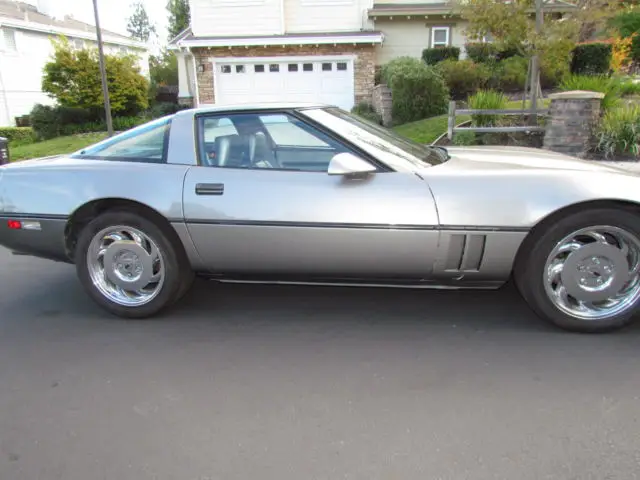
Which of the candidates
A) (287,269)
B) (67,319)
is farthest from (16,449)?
(287,269)

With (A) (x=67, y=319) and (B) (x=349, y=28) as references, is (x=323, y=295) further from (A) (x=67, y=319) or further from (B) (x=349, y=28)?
(B) (x=349, y=28)

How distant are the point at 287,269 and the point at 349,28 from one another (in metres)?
16.5

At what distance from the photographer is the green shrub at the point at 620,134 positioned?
8.80 meters

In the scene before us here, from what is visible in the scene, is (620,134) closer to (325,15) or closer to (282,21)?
(325,15)

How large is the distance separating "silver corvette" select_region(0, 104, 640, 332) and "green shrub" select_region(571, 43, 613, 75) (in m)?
15.1

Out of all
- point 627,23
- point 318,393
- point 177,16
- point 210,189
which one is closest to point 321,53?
point 627,23

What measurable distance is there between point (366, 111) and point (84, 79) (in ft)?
32.7

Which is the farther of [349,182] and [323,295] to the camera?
[323,295]

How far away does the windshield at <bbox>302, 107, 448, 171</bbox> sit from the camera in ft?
10.8

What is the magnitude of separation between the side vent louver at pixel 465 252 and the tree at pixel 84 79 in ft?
58.3

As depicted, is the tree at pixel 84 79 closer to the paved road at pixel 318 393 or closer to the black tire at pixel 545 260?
the paved road at pixel 318 393

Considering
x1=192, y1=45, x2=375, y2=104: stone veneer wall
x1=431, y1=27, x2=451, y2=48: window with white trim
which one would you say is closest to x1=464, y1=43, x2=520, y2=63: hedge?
x1=431, y1=27, x2=451, y2=48: window with white trim

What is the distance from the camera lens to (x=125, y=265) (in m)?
3.50

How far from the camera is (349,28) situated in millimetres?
17859
